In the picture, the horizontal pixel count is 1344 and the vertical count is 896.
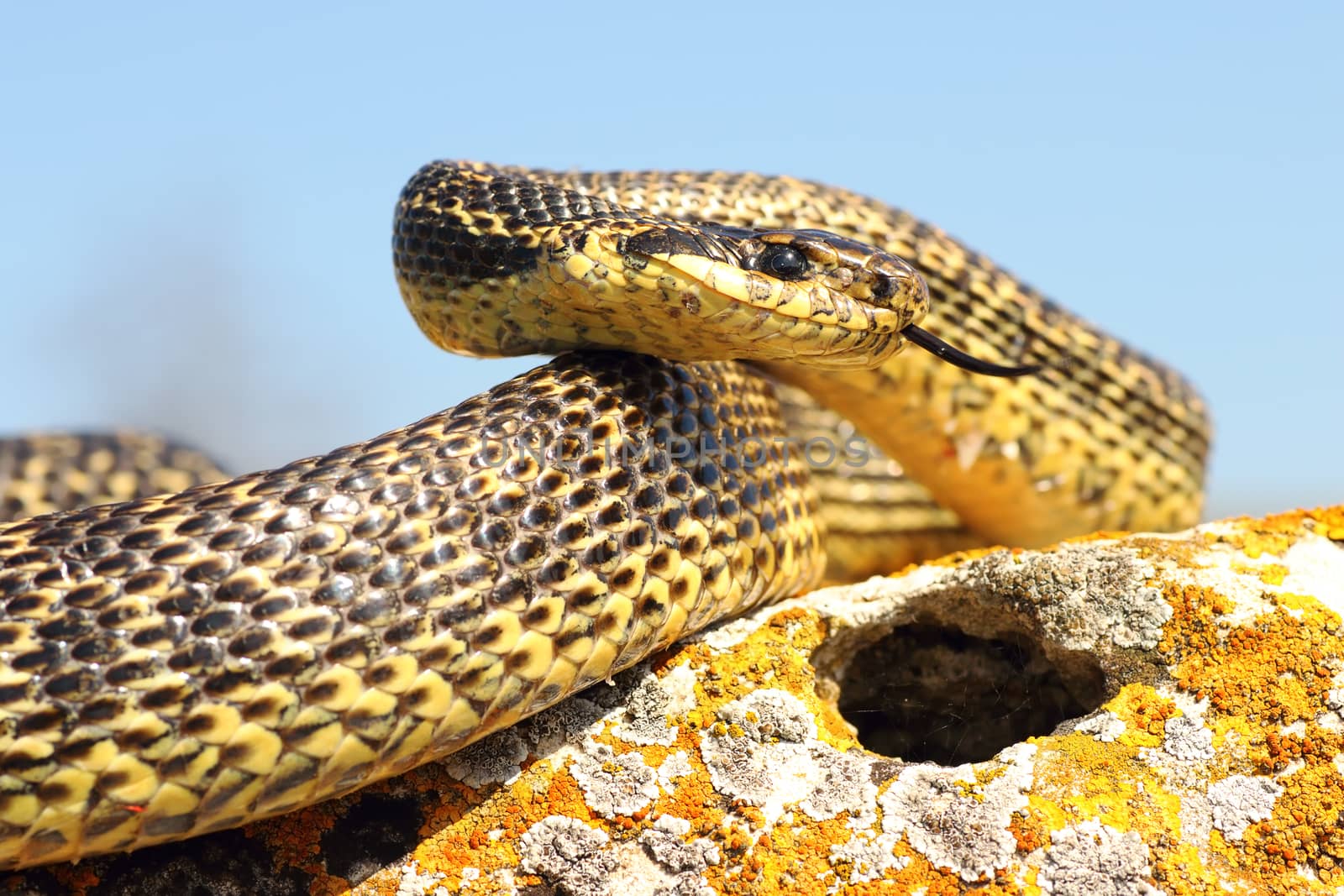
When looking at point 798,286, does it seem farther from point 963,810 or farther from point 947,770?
point 963,810

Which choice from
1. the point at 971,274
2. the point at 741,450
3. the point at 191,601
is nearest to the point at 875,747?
the point at 741,450

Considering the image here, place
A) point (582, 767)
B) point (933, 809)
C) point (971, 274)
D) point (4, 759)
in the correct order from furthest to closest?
1. point (971, 274)
2. point (582, 767)
3. point (933, 809)
4. point (4, 759)

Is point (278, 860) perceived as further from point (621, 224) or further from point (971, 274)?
point (971, 274)

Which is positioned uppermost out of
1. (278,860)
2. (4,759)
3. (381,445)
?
(381,445)

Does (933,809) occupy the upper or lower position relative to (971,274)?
lower

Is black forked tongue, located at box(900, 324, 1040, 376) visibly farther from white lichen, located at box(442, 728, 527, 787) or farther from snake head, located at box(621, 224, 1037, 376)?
white lichen, located at box(442, 728, 527, 787)

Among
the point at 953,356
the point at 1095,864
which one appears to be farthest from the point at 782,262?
the point at 1095,864

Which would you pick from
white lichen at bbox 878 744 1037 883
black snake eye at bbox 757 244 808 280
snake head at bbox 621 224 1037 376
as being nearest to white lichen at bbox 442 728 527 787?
white lichen at bbox 878 744 1037 883
